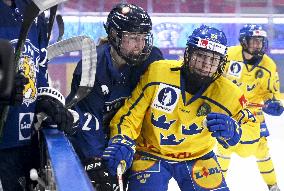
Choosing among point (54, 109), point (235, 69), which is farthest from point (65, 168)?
point (235, 69)

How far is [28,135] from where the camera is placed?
142cm

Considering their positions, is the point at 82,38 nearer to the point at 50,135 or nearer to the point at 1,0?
the point at 1,0

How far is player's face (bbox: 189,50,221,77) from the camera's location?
178cm

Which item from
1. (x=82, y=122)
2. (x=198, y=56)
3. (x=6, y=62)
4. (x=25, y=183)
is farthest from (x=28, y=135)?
(x=6, y=62)

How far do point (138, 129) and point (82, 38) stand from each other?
20.4 inches

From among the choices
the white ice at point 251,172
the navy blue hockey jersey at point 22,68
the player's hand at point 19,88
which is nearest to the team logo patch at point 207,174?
the navy blue hockey jersey at point 22,68

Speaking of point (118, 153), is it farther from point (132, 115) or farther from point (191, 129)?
point (191, 129)

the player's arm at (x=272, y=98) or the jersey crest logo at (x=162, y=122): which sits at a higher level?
the jersey crest logo at (x=162, y=122)

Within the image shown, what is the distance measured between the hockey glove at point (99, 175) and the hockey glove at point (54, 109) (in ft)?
1.72

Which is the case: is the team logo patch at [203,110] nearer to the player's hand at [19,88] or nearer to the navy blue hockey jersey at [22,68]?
the navy blue hockey jersey at [22,68]

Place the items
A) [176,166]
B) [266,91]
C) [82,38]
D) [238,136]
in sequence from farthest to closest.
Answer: [266,91] < [176,166] < [238,136] < [82,38]

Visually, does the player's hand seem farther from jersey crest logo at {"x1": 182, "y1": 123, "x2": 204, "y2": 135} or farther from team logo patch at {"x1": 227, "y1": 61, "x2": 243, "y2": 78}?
team logo patch at {"x1": 227, "y1": 61, "x2": 243, "y2": 78}

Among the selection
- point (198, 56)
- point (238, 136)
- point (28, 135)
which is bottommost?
point (238, 136)

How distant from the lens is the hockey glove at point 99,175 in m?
1.93
